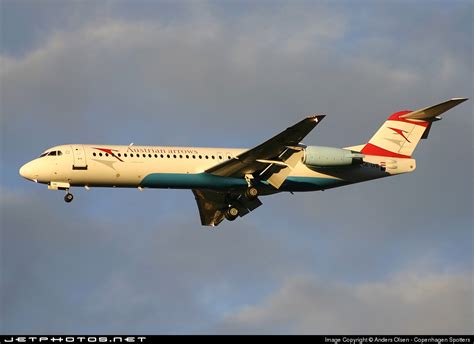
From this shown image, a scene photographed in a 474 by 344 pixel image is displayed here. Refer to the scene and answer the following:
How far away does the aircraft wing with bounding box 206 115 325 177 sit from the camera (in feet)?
160

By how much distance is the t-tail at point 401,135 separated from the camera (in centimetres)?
5403

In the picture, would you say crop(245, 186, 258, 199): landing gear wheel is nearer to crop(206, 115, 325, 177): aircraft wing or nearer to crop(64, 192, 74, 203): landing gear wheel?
crop(206, 115, 325, 177): aircraft wing

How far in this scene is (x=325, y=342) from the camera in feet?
118

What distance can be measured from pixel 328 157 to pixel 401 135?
540cm

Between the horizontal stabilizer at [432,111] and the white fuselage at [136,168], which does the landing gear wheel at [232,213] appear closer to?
the white fuselage at [136,168]

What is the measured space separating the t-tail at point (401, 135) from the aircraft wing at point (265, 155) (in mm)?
5921

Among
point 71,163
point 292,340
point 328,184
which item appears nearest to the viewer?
point 292,340

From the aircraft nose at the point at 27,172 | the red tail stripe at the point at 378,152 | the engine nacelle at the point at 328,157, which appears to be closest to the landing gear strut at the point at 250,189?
the engine nacelle at the point at 328,157

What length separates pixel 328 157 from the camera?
5106 centimetres

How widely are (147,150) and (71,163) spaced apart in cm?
376

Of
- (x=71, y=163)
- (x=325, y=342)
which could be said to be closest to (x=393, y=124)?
(x=71, y=163)

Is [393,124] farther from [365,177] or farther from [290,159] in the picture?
[290,159]

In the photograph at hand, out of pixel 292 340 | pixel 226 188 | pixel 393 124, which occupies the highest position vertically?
pixel 393 124

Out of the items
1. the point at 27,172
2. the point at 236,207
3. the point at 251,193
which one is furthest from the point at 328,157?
the point at 27,172
